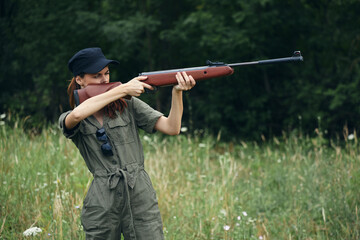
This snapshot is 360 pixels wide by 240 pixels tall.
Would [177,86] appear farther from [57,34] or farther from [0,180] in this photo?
[57,34]

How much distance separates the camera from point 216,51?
1062 centimetres

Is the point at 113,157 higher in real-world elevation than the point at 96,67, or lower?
lower

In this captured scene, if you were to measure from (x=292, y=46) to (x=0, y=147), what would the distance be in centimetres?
804

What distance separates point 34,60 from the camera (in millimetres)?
11969

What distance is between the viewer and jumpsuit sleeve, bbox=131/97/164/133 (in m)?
2.65

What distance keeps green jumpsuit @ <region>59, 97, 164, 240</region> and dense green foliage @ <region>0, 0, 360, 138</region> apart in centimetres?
608

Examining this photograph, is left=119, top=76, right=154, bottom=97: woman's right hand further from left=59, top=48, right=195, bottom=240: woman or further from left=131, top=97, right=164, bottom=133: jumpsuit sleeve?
left=131, top=97, right=164, bottom=133: jumpsuit sleeve

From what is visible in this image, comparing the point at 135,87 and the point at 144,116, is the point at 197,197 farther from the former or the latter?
the point at 135,87

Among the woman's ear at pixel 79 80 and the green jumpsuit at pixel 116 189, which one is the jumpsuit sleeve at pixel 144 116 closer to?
the green jumpsuit at pixel 116 189

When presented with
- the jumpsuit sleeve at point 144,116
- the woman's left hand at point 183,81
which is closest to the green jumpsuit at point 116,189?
the jumpsuit sleeve at point 144,116

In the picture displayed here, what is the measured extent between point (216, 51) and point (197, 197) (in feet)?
22.1

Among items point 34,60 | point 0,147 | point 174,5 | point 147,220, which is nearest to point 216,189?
point 147,220

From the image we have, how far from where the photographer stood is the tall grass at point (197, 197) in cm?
374

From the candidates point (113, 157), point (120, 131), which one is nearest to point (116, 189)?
point (113, 157)
